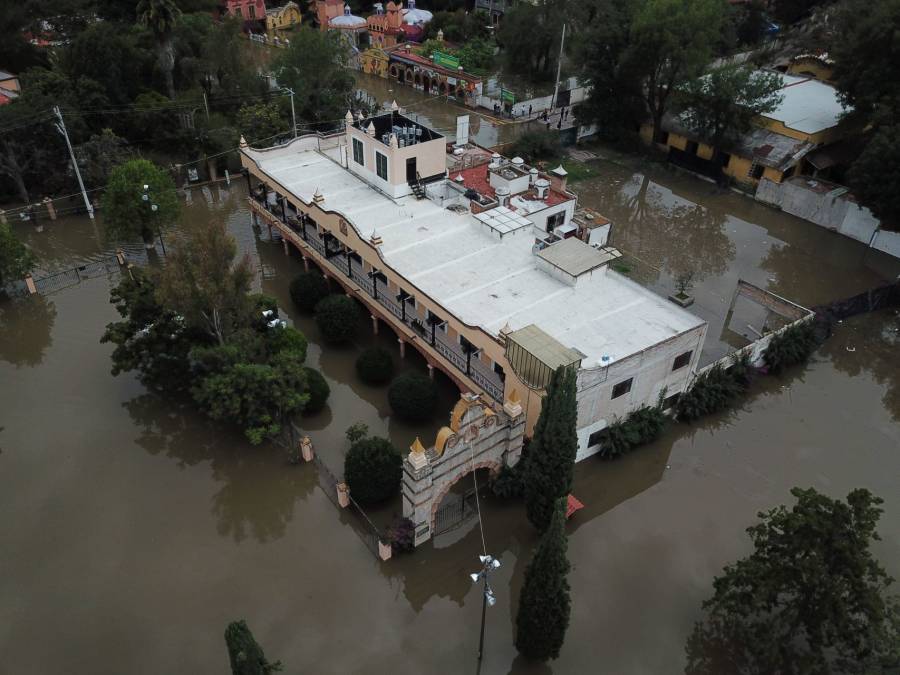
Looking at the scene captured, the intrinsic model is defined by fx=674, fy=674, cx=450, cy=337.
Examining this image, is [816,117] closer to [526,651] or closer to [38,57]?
[526,651]

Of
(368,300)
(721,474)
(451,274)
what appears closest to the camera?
(721,474)

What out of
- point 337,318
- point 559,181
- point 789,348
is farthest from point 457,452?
point 559,181

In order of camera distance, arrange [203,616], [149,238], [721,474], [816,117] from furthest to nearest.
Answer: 1. [816,117]
2. [149,238]
3. [721,474]
4. [203,616]

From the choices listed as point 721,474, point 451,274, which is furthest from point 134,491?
point 721,474

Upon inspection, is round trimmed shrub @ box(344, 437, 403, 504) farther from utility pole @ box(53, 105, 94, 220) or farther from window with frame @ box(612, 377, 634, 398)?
utility pole @ box(53, 105, 94, 220)

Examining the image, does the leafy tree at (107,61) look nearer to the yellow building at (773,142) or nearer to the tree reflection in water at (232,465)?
the tree reflection in water at (232,465)

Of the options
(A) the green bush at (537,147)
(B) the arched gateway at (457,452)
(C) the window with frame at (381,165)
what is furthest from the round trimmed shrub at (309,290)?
(A) the green bush at (537,147)

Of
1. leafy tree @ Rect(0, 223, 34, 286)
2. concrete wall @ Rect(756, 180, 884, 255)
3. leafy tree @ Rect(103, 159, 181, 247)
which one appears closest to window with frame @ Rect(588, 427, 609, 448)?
leafy tree @ Rect(103, 159, 181, 247)

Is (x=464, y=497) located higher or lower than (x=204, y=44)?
lower
